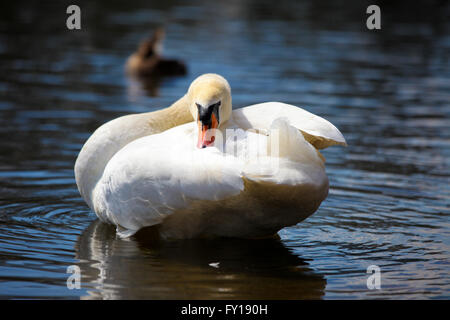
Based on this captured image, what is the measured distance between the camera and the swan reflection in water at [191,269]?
16.6ft

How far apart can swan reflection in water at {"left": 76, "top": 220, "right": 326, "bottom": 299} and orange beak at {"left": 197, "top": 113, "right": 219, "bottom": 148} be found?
0.86 meters

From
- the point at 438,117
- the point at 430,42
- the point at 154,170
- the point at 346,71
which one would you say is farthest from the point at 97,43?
the point at 154,170

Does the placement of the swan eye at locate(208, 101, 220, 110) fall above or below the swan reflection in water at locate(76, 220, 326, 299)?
above

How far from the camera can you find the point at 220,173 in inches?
199

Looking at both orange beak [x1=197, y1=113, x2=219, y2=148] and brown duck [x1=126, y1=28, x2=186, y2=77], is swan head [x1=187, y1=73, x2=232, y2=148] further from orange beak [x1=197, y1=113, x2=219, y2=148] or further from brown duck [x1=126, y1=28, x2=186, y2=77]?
brown duck [x1=126, y1=28, x2=186, y2=77]

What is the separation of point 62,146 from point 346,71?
28.9 ft

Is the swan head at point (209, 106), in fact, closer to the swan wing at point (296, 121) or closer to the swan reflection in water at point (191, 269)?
the swan wing at point (296, 121)

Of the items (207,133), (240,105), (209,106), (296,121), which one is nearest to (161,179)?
(207,133)

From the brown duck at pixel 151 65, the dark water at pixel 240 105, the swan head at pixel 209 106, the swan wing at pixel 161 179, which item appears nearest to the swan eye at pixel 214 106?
the swan head at pixel 209 106

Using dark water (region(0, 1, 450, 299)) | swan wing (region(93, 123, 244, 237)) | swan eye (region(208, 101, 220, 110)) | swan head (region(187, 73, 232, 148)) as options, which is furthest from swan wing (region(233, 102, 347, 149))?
dark water (region(0, 1, 450, 299))

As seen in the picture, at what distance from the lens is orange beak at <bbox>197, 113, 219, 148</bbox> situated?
17.7 ft

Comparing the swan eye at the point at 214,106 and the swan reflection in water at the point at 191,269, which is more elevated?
the swan eye at the point at 214,106

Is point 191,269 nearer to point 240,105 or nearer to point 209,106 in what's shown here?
point 209,106

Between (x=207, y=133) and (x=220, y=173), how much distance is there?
1.64ft
